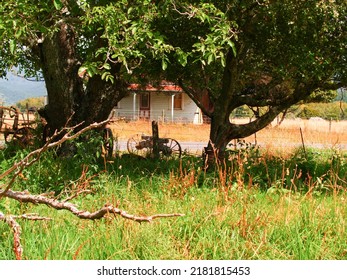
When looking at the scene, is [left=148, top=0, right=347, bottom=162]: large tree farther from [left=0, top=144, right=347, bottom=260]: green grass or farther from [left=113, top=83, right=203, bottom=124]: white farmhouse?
[left=113, top=83, right=203, bottom=124]: white farmhouse

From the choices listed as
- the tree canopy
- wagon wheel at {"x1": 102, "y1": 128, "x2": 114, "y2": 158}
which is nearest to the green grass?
the tree canopy

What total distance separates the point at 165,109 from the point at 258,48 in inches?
1196

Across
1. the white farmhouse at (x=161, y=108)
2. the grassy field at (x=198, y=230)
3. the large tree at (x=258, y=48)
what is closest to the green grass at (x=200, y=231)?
the grassy field at (x=198, y=230)

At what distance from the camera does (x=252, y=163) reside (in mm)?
9297

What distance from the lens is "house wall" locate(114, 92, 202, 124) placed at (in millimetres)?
38450

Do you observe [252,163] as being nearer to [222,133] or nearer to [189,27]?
[222,133]

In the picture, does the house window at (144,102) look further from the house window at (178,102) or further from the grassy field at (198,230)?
the grassy field at (198,230)

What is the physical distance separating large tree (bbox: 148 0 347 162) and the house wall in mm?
26878

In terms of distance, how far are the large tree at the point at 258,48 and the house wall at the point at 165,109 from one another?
26878 millimetres

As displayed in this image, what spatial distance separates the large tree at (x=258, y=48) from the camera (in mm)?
6996

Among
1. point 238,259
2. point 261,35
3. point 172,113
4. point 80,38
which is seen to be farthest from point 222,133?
point 172,113

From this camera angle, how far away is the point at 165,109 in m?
39.5

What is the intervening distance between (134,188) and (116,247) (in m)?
2.82
